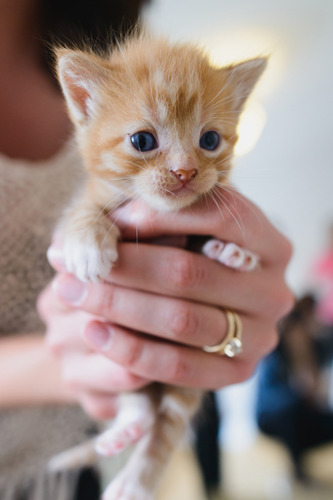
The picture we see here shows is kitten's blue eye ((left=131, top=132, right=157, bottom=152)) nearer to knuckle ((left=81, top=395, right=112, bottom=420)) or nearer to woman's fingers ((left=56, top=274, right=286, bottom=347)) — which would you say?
woman's fingers ((left=56, top=274, right=286, bottom=347))

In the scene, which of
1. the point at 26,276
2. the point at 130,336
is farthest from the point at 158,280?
the point at 26,276

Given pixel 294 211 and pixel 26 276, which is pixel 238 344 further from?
pixel 294 211

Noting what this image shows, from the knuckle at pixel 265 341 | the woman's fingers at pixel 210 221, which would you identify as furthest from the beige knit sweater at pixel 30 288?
the knuckle at pixel 265 341

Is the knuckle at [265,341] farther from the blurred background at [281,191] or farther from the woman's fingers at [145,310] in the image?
the blurred background at [281,191]

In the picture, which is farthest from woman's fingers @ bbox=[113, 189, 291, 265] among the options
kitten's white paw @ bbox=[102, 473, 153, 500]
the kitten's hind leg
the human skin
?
kitten's white paw @ bbox=[102, 473, 153, 500]

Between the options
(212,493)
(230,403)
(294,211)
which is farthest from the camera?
(294,211)

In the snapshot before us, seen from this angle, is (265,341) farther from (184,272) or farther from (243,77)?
(243,77)
